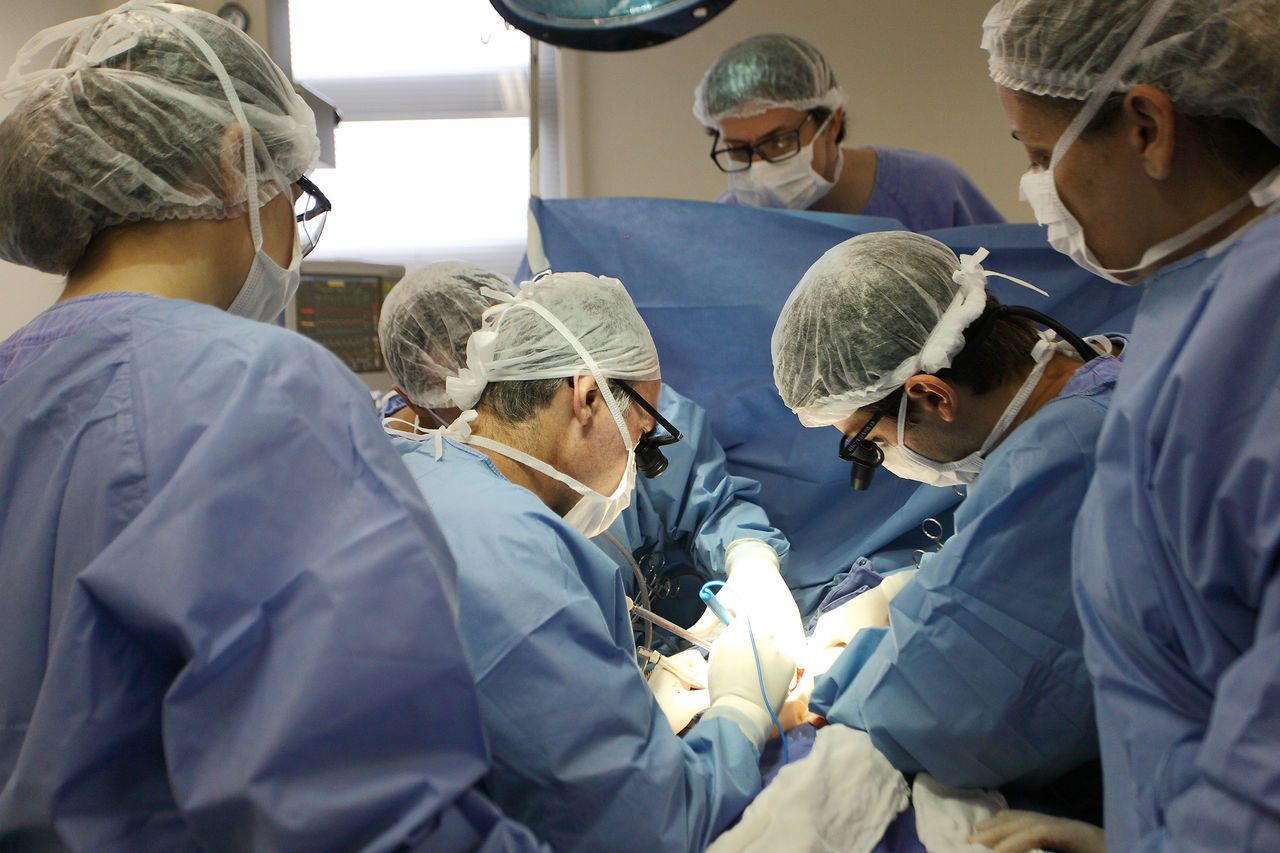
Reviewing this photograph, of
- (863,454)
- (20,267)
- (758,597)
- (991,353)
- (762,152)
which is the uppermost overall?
(762,152)

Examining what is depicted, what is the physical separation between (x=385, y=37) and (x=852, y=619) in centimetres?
333

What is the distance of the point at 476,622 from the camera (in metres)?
1.06

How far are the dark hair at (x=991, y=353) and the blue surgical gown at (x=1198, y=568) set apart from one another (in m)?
0.49

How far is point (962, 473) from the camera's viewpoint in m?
1.52

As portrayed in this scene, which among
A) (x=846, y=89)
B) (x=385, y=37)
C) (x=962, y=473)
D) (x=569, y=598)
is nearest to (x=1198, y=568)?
(x=569, y=598)

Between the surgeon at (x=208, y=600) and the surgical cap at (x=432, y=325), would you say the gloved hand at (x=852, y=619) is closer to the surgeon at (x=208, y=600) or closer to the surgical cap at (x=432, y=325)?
the surgical cap at (x=432, y=325)

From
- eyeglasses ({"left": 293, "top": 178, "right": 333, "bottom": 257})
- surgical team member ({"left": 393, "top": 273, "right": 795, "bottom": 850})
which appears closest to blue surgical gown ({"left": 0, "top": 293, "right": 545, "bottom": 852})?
surgical team member ({"left": 393, "top": 273, "right": 795, "bottom": 850})

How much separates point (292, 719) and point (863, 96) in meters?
3.41

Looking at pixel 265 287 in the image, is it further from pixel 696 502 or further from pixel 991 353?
pixel 696 502

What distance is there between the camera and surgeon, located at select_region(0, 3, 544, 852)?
2.37ft

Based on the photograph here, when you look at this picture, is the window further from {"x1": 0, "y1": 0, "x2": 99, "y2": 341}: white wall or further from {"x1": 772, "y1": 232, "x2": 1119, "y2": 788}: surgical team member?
{"x1": 772, "y1": 232, "x2": 1119, "y2": 788}: surgical team member

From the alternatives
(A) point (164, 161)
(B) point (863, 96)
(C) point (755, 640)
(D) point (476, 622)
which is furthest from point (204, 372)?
(B) point (863, 96)

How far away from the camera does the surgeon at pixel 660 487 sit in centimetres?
182

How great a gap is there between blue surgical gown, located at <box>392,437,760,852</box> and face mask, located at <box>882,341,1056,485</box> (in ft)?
2.15
